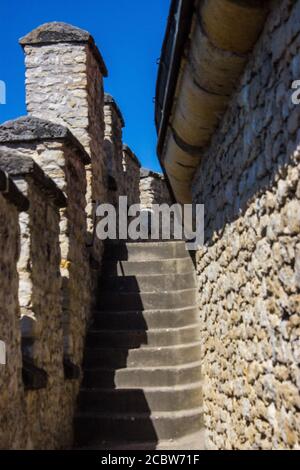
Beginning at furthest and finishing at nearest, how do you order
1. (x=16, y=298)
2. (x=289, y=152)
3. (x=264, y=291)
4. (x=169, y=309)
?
(x=169, y=309), (x=16, y=298), (x=264, y=291), (x=289, y=152)

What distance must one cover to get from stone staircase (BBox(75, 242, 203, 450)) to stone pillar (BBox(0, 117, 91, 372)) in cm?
45

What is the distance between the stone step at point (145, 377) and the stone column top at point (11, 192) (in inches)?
114

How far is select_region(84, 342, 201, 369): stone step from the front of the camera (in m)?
6.46

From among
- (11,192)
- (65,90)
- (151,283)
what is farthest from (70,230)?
(11,192)

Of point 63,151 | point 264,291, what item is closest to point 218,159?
point 264,291

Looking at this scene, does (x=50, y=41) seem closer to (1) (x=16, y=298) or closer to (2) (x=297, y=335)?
(1) (x=16, y=298)

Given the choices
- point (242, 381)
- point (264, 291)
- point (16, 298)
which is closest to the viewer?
point (264, 291)

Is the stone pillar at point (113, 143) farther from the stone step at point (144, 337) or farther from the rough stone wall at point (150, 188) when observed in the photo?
the rough stone wall at point (150, 188)

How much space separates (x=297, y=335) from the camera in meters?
2.41

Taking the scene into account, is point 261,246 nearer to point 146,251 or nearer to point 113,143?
point 146,251

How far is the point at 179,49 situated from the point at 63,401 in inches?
138

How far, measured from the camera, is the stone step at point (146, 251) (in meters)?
8.04

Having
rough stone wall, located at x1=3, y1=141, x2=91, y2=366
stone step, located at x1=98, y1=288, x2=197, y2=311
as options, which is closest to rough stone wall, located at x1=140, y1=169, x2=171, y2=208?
stone step, located at x1=98, y1=288, x2=197, y2=311

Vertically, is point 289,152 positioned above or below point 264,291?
above
